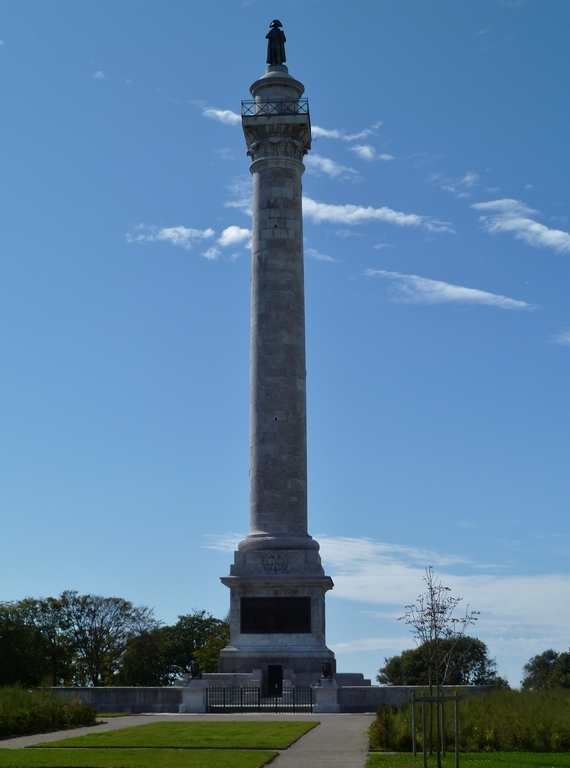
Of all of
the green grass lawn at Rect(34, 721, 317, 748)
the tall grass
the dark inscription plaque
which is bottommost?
the green grass lawn at Rect(34, 721, 317, 748)

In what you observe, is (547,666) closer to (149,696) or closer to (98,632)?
(98,632)

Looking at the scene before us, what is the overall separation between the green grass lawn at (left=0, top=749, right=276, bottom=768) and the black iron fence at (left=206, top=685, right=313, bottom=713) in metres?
17.8

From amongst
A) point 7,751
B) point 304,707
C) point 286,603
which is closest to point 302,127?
point 286,603

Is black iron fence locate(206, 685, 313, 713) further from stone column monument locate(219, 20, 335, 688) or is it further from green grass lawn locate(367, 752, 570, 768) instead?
green grass lawn locate(367, 752, 570, 768)

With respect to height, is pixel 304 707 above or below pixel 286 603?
below

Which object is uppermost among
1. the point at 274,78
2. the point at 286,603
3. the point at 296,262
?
the point at 274,78

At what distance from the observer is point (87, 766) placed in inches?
770

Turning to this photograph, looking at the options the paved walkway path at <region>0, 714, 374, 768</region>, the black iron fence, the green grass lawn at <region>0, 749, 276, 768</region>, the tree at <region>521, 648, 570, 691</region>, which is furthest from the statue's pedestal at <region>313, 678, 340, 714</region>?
the tree at <region>521, 648, 570, 691</region>

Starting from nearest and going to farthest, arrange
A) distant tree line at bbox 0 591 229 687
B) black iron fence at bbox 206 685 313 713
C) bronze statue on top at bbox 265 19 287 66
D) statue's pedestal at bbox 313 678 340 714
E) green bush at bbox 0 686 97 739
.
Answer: green bush at bbox 0 686 97 739, statue's pedestal at bbox 313 678 340 714, black iron fence at bbox 206 685 313 713, bronze statue on top at bbox 265 19 287 66, distant tree line at bbox 0 591 229 687

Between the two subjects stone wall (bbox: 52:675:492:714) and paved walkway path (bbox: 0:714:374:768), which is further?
stone wall (bbox: 52:675:492:714)

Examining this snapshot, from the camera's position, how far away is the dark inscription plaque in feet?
160

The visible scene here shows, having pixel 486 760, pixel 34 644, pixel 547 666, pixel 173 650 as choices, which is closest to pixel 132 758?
pixel 486 760

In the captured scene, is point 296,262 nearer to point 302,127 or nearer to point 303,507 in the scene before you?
point 302,127

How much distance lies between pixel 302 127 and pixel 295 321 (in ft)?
36.5
